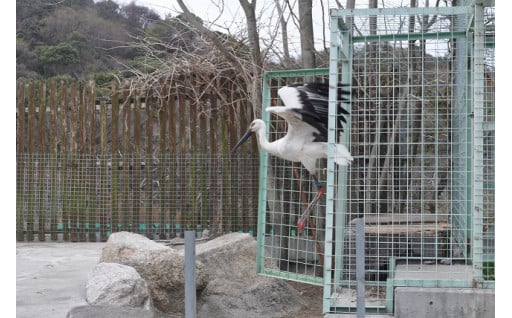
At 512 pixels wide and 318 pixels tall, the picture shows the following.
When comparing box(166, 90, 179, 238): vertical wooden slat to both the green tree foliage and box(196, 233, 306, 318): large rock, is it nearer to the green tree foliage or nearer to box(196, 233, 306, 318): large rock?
box(196, 233, 306, 318): large rock

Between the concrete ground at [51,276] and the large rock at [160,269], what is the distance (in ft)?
1.58

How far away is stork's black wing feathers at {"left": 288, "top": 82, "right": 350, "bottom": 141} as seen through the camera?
5.54m

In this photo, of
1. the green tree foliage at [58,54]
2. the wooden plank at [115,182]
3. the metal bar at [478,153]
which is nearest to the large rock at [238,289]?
the metal bar at [478,153]

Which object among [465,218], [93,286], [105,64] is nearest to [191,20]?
[93,286]

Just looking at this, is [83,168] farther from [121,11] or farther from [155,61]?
[121,11]

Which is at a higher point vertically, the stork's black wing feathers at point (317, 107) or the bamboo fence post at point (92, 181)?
the stork's black wing feathers at point (317, 107)

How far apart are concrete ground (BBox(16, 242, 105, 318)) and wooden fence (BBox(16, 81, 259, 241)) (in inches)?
21.7

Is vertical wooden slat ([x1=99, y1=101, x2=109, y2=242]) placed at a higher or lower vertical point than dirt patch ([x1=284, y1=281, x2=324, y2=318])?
higher

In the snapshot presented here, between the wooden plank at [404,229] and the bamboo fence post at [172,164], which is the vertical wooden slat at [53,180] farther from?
the wooden plank at [404,229]

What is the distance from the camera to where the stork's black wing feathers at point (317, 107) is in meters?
5.54

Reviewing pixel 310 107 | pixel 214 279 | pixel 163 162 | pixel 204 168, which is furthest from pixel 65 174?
pixel 310 107

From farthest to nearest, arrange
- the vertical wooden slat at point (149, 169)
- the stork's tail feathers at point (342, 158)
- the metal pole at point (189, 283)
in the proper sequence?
the vertical wooden slat at point (149, 169)
the stork's tail feathers at point (342, 158)
the metal pole at point (189, 283)

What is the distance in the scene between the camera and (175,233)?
32.2 ft

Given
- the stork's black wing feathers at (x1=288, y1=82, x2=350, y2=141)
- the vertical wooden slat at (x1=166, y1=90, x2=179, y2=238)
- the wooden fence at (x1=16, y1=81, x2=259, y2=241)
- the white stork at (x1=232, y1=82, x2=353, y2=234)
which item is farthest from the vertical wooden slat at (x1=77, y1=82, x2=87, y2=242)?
the stork's black wing feathers at (x1=288, y1=82, x2=350, y2=141)
